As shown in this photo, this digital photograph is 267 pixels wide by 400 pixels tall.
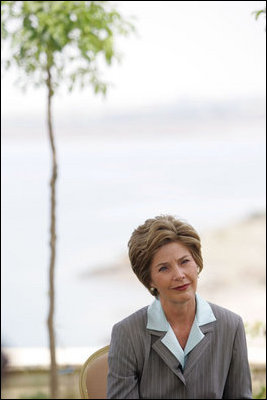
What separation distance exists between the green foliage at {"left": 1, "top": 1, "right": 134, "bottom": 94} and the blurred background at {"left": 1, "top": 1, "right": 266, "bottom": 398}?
1162 millimetres

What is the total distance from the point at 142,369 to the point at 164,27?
15.5 feet

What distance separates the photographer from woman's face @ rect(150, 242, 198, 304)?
179cm

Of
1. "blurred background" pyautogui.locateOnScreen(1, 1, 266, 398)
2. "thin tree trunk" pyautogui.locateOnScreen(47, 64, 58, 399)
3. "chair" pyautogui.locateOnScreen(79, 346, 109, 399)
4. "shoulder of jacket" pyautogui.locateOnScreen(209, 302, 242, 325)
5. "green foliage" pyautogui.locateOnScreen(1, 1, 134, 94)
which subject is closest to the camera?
"shoulder of jacket" pyautogui.locateOnScreen(209, 302, 242, 325)

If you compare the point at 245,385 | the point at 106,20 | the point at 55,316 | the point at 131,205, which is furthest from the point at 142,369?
the point at 131,205

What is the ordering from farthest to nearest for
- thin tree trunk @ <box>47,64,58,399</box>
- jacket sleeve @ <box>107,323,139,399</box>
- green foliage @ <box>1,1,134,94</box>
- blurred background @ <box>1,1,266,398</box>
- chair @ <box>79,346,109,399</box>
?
blurred background @ <box>1,1,266,398</box> → thin tree trunk @ <box>47,64,58,399</box> → green foliage @ <box>1,1,134,94</box> → chair @ <box>79,346,109,399</box> → jacket sleeve @ <box>107,323,139,399</box>

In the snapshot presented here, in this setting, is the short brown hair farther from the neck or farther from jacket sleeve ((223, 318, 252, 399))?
jacket sleeve ((223, 318, 252, 399))

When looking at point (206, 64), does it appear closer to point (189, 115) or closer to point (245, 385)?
point (189, 115)

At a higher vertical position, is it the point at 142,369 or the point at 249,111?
the point at 249,111

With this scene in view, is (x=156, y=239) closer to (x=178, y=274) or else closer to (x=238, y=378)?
(x=178, y=274)

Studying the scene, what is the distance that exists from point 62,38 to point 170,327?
3.06 m

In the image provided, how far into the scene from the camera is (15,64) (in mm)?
4918

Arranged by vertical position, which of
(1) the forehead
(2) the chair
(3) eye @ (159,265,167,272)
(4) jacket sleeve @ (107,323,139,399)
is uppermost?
(1) the forehead

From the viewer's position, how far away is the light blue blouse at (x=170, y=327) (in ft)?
5.91

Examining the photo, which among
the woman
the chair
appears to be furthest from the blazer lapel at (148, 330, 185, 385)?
the chair
